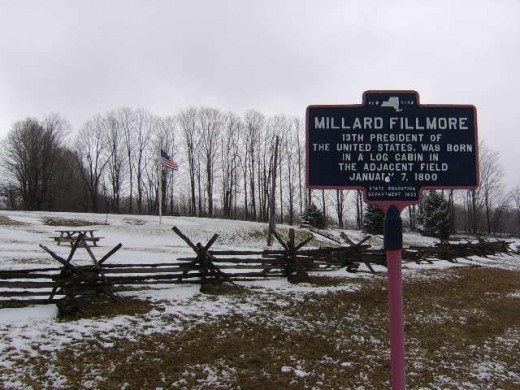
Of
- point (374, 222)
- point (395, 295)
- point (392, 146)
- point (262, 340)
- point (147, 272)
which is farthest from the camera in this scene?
point (374, 222)

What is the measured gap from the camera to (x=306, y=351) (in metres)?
7.12

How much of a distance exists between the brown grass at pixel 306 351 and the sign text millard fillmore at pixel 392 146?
12.2 ft

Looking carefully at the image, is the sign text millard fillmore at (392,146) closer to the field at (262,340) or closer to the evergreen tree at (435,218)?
the field at (262,340)

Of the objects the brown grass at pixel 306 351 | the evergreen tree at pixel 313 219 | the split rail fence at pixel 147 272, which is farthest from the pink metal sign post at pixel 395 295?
the evergreen tree at pixel 313 219

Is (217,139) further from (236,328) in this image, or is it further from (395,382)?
(395,382)

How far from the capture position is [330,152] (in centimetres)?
326

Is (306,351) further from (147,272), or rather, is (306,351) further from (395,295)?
(147,272)

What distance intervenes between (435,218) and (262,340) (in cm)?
4800

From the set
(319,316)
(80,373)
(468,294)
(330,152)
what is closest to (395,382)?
(330,152)

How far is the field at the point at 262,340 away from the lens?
19.3 feet

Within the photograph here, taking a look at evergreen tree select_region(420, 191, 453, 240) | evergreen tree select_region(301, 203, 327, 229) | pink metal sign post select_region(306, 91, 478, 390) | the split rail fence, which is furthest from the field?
evergreen tree select_region(420, 191, 453, 240)

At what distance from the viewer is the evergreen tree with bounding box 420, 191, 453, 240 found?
49656 mm

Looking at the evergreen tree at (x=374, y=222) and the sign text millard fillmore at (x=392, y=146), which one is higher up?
the sign text millard fillmore at (x=392, y=146)

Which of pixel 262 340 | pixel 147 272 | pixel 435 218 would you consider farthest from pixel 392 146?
pixel 435 218
